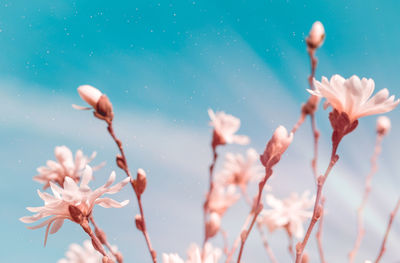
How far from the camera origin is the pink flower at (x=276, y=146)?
1.64ft

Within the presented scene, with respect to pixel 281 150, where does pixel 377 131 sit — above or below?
above

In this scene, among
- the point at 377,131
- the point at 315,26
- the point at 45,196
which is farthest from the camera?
the point at 377,131

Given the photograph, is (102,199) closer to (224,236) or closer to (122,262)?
(122,262)

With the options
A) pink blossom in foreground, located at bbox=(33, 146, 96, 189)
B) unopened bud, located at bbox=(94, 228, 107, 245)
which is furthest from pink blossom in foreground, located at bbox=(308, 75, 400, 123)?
pink blossom in foreground, located at bbox=(33, 146, 96, 189)

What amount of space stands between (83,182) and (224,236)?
0.56 metres

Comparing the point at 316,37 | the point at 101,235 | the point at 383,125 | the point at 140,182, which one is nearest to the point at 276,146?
the point at 140,182

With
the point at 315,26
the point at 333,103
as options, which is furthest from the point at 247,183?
the point at 333,103

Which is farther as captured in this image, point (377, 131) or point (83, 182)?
point (377, 131)

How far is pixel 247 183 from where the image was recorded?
4.17 ft

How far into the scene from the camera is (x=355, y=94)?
49 cm

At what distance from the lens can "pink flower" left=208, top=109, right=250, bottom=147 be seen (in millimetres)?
978

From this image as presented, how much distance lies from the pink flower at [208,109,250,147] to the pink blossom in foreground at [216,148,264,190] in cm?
11

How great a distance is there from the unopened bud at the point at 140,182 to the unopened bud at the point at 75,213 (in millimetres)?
97

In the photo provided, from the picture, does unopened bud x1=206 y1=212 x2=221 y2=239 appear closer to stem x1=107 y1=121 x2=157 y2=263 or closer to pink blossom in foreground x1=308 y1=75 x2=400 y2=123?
stem x1=107 y1=121 x2=157 y2=263
